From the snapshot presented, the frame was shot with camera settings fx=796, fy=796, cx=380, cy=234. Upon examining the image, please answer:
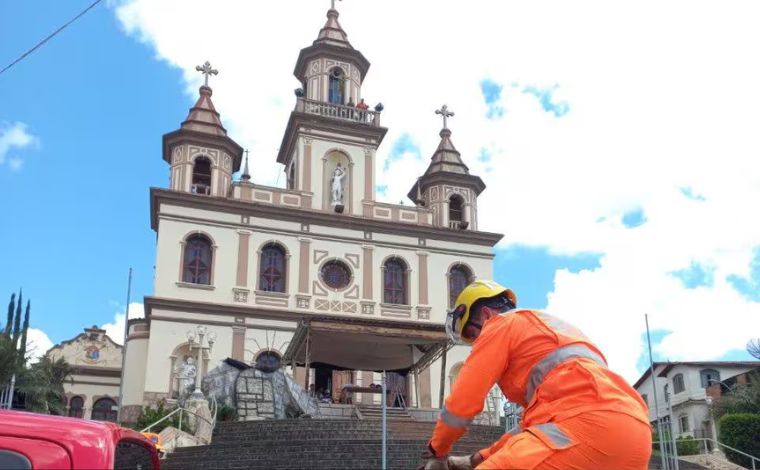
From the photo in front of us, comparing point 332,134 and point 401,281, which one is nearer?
point 401,281

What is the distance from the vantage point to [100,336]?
35.2m

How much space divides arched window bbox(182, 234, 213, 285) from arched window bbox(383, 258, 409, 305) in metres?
6.74

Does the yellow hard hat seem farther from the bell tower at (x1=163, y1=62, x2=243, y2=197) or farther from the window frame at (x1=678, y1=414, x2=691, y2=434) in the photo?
the window frame at (x1=678, y1=414, x2=691, y2=434)

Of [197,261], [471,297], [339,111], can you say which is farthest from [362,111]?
[471,297]

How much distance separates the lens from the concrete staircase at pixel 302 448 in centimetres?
1335

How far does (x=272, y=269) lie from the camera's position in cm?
2958

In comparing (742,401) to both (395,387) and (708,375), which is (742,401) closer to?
(395,387)

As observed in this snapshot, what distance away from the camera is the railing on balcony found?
32597mm

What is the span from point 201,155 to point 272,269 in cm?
531

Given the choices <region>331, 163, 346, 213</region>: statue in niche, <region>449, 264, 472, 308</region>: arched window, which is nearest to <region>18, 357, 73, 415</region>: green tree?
<region>331, 163, 346, 213</region>: statue in niche

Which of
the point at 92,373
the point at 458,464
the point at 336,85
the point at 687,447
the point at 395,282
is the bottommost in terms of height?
the point at 458,464

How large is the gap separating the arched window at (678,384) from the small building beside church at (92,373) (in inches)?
1077

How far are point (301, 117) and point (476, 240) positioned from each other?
8.65 metres

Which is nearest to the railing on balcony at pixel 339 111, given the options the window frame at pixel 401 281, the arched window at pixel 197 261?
the window frame at pixel 401 281
